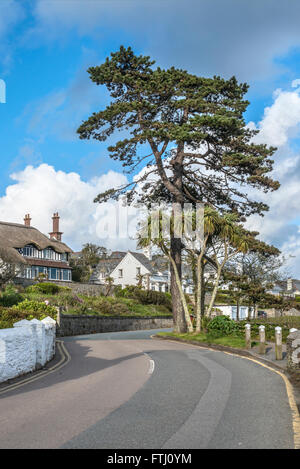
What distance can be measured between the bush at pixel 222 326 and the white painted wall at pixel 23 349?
1051 centimetres

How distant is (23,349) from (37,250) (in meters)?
52.5

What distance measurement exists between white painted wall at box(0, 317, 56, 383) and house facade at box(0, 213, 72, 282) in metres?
44.5

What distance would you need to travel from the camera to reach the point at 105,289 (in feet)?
189

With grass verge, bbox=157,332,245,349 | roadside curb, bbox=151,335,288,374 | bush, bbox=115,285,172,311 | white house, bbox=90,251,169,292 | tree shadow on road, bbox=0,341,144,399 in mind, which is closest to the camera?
tree shadow on road, bbox=0,341,144,399

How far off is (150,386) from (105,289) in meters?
46.2

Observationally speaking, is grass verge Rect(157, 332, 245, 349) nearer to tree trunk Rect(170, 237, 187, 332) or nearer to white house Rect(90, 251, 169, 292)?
tree trunk Rect(170, 237, 187, 332)

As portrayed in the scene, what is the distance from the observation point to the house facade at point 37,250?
6219 centimetres

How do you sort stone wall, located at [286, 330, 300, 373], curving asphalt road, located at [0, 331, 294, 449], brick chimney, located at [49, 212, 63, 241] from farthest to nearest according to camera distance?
brick chimney, located at [49, 212, 63, 241], stone wall, located at [286, 330, 300, 373], curving asphalt road, located at [0, 331, 294, 449]

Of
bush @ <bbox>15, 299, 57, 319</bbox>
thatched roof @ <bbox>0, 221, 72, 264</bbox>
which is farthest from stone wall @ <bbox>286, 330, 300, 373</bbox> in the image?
thatched roof @ <bbox>0, 221, 72, 264</bbox>

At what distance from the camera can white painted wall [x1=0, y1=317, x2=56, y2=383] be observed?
12.9 meters

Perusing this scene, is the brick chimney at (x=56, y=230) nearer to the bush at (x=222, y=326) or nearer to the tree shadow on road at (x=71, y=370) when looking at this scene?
the bush at (x=222, y=326)

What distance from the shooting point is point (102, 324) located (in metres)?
41.6
